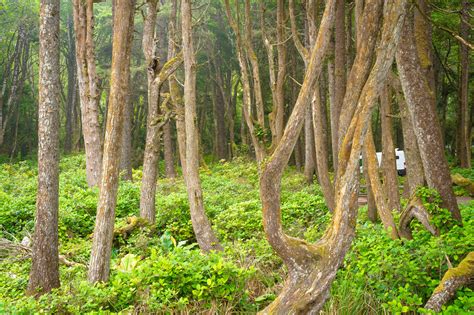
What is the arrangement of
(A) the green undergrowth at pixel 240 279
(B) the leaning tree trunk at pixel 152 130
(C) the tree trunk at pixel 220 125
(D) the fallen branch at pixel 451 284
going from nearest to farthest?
(D) the fallen branch at pixel 451 284
(A) the green undergrowth at pixel 240 279
(B) the leaning tree trunk at pixel 152 130
(C) the tree trunk at pixel 220 125

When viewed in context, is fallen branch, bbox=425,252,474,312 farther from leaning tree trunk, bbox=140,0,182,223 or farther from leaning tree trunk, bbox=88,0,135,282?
leaning tree trunk, bbox=140,0,182,223

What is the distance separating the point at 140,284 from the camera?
606cm

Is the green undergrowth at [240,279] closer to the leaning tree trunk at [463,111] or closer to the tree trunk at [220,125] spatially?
the leaning tree trunk at [463,111]

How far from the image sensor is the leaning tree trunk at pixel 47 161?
22.4 feet

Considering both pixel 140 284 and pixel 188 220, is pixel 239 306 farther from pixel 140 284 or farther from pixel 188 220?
pixel 188 220

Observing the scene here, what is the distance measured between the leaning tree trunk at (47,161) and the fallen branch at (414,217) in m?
5.41

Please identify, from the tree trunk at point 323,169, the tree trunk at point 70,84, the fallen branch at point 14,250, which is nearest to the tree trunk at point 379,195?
the tree trunk at point 323,169

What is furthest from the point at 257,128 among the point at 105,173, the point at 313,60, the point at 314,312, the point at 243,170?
the point at 243,170

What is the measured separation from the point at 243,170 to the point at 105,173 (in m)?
16.3

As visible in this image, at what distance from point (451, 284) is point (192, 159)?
17.9 ft

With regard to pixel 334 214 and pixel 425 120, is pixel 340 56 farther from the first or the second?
pixel 334 214

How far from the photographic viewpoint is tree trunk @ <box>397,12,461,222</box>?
Result: 22.2 ft

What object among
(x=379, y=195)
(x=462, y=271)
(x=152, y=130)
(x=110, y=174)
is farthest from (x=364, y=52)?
(x=152, y=130)

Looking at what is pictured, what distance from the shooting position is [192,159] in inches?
369
